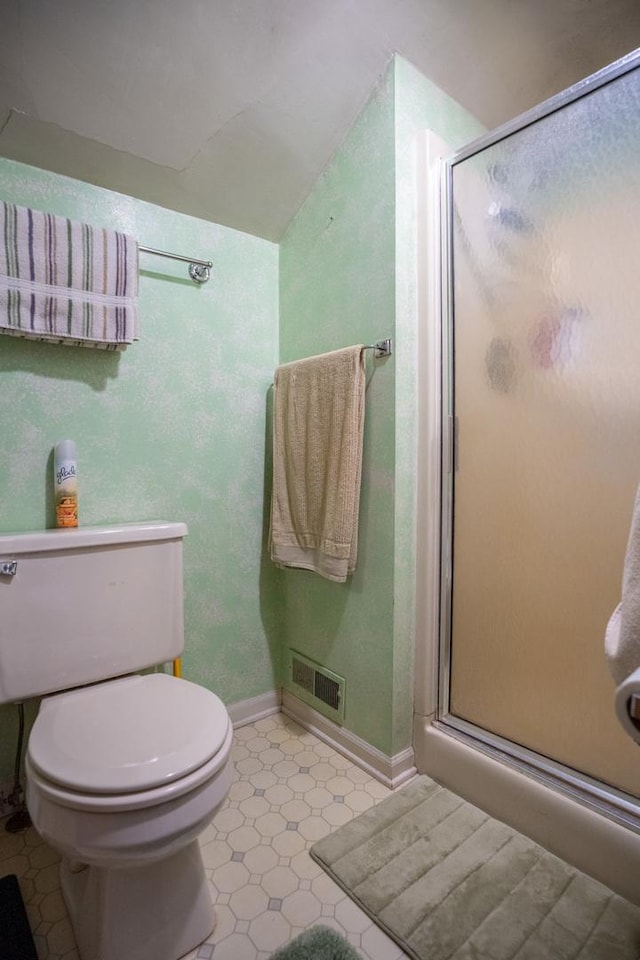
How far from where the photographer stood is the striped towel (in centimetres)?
119

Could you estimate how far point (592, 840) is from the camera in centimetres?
105

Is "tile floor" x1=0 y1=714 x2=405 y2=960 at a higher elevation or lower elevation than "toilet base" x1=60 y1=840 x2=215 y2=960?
lower

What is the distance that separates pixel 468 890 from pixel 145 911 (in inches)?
26.4

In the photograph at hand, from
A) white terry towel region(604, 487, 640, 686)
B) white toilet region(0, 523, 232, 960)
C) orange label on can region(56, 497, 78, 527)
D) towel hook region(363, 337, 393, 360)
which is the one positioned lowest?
white toilet region(0, 523, 232, 960)

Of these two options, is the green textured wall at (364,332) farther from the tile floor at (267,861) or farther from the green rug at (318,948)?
the green rug at (318,948)

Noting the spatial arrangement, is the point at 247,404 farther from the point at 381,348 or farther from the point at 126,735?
the point at 126,735

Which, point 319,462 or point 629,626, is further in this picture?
point 319,462

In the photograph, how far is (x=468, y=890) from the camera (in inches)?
40.7

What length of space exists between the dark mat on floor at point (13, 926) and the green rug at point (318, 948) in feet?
1.56

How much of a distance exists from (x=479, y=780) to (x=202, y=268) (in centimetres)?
172

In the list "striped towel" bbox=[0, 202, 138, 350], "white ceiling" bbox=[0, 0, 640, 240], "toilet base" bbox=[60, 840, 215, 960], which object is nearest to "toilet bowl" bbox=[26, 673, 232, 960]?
"toilet base" bbox=[60, 840, 215, 960]

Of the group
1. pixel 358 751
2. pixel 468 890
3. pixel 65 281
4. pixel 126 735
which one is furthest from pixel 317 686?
pixel 65 281

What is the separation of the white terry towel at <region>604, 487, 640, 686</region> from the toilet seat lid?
2.30ft

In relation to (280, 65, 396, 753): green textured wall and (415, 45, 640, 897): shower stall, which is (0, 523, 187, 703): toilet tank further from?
(415, 45, 640, 897): shower stall
